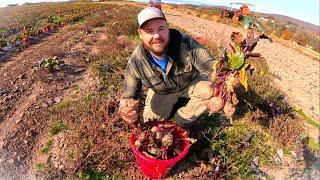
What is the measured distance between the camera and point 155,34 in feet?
10.0

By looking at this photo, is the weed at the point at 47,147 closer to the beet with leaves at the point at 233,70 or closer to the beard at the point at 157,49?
the beard at the point at 157,49

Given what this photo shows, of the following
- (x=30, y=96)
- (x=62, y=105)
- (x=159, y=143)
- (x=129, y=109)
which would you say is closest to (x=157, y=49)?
(x=129, y=109)

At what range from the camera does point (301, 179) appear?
12.3 feet

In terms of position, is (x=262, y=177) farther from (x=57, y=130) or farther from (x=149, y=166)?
(x=57, y=130)

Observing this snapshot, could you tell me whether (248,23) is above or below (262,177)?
above

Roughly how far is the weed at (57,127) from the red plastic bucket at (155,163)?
1.15 meters

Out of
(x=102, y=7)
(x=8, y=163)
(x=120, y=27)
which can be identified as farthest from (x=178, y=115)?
(x=102, y=7)

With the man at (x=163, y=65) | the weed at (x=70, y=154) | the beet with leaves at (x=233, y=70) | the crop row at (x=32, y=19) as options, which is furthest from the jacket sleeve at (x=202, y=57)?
the crop row at (x=32, y=19)

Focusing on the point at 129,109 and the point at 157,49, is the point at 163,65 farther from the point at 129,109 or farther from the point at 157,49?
the point at 129,109

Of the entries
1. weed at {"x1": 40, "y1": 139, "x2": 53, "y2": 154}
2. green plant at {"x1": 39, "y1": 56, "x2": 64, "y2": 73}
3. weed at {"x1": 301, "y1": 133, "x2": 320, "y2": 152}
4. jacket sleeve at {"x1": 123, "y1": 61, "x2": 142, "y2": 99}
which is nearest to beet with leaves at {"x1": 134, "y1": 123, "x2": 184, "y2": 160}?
jacket sleeve at {"x1": 123, "y1": 61, "x2": 142, "y2": 99}

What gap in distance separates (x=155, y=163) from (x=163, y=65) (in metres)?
0.91

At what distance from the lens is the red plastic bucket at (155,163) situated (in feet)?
9.85

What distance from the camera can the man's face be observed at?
9.94 feet

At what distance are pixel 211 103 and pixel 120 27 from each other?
21.7 ft
